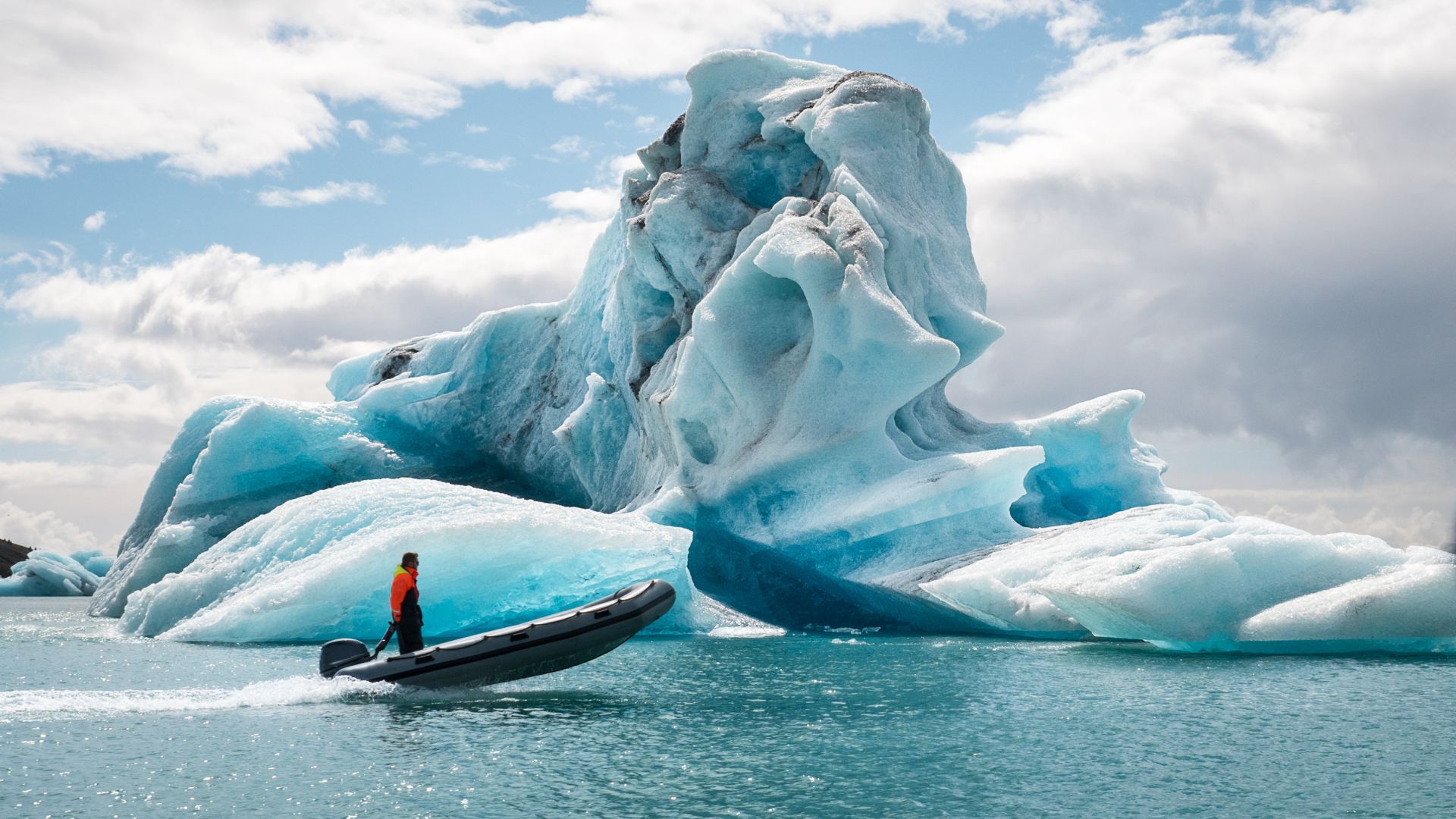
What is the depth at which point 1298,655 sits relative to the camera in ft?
40.1

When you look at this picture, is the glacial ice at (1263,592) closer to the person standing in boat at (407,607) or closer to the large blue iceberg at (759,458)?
the large blue iceberg at (759,458)

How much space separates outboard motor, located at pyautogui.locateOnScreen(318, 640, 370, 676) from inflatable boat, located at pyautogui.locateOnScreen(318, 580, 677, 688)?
7 cm

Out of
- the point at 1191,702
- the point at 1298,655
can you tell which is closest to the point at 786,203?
the point at 1298,655

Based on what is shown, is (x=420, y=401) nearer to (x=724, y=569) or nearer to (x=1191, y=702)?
(x=724, y=569)

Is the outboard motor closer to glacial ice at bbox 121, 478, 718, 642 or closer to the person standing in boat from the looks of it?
the person standing in boat

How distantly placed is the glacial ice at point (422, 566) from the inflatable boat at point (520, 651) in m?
3.36

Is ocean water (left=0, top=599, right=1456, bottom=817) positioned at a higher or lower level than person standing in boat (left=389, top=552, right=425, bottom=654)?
lower

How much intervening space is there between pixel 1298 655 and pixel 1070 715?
4869 mm

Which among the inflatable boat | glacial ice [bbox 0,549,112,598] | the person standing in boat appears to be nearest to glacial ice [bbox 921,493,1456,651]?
the inflatable boat

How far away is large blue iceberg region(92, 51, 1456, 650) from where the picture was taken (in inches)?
522

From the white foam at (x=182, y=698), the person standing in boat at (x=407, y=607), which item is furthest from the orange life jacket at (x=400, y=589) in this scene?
the white foam at (x=182, y=698)

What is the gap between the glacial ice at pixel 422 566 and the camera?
13211 mm

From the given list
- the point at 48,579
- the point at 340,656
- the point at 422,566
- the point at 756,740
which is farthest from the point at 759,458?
the point at 48,579

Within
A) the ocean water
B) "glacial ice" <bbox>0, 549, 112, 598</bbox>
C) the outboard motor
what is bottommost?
the ocean water
